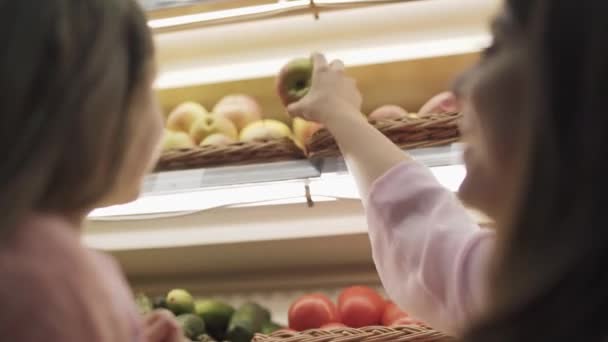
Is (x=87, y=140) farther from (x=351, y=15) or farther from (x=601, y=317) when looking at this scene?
(x=351, y=15)

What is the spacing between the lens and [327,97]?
980 millimetres

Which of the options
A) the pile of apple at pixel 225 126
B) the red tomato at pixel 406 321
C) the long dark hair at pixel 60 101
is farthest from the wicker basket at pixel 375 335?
the long dark hair at pixel 60 101

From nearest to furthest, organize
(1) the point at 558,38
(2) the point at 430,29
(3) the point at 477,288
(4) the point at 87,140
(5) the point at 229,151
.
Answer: (1) the point at 558,38, (4) the point at 87,140, (3) the point at 477,288, (5) the point at 229,151, (2) the point at 430,29

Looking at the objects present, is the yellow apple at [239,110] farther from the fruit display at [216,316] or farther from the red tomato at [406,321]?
the red tomato at [406,321]

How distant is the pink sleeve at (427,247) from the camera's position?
0.79 m

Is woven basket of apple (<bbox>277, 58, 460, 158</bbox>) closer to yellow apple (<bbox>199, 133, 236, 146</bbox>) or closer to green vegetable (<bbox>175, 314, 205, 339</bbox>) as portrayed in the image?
yellow apple (<bbox>199, 133, 236, 146</bbox>)

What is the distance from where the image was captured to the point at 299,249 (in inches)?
54.7

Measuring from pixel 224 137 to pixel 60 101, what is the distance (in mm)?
650

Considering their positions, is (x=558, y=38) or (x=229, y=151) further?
(x=229, y=151)

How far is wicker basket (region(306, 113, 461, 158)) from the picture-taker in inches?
40.0

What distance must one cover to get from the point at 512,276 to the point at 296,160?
646 millimetres

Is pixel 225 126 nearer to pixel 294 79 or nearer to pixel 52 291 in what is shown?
pixel 294 79

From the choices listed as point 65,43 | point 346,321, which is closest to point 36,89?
point 65,43

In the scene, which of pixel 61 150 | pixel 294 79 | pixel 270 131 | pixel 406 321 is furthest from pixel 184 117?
pixel 61 150
